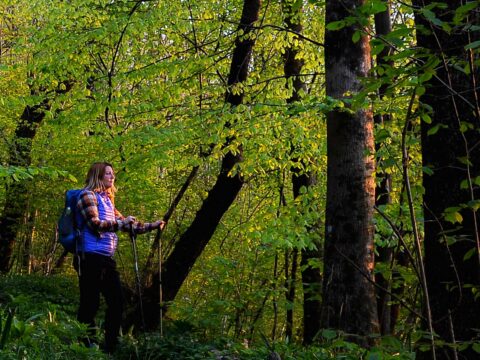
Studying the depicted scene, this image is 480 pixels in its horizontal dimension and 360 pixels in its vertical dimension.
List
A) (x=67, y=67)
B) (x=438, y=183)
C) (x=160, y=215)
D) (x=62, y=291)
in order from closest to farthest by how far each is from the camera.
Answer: (x=438, y=183), (x=67, y=67), (x=62, y=291), (x=160, y=215)

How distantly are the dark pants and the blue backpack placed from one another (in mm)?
149

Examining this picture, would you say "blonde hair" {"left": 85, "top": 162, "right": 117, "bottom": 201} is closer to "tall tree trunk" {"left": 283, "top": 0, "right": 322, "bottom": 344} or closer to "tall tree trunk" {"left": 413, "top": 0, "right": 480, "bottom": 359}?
"tall tree trunk" {"left": 413, "top": 0, "right": 480, "bottom": 359}

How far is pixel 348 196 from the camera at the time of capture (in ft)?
16.3

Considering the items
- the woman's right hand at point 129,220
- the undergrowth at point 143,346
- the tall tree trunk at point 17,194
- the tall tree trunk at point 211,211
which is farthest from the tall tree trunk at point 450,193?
the tall tree trunk at point 17,194

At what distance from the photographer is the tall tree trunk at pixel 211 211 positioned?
31.1 feet

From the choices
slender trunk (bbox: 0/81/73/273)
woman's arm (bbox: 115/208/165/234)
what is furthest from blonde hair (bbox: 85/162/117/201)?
slender trunk (bbox: 0/81/73/273)

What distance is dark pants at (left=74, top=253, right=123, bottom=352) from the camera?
511 centimetres

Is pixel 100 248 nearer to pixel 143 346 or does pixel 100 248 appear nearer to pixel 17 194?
pixel 143 346

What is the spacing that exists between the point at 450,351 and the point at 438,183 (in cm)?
88

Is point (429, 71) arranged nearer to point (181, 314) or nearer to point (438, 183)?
point (438, 183)

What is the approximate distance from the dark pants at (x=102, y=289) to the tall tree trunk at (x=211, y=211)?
421 centimetres

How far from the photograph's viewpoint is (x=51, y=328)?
12.1 ft

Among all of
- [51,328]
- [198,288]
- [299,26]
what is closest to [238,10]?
[299,26]

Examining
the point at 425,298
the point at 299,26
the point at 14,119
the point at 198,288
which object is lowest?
the point at 198,288
